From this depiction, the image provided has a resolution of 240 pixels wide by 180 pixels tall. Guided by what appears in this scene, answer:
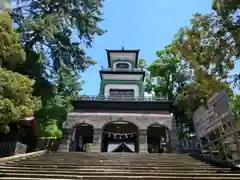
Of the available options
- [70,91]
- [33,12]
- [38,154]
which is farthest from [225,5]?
[70,91]

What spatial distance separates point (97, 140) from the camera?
49.7 ft

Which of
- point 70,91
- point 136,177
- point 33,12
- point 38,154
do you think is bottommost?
point 136,177

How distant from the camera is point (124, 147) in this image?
18406 millimetres

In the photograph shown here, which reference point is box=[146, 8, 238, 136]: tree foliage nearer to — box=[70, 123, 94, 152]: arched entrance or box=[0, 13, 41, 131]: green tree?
box=[0, 13, 41, 131]: green tree

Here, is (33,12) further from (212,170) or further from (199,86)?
(212,170)

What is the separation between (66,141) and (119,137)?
16.4 feet

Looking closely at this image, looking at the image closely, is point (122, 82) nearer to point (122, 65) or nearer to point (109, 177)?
point (122, 65)

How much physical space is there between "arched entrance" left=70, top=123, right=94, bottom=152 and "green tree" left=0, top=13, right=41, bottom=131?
6565mm

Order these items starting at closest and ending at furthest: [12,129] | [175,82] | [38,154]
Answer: [38,154], [12,129], [175,82]

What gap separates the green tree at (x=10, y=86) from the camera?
812 centimetres

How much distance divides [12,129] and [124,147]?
350 inches

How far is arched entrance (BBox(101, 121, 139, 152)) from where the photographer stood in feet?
56.9

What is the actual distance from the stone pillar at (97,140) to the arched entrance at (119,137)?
1458 mm

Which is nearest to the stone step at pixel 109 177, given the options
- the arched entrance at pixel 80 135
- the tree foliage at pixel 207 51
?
the tree foliage at pixel 207 51
